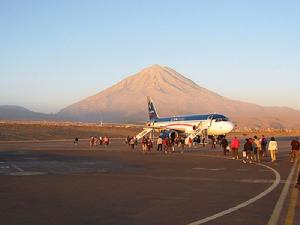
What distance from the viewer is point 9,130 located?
9362 cm

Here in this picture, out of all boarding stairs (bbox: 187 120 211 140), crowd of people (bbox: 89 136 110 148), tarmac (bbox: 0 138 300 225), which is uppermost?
boarding stairs (bbox: 187 120 211 140)

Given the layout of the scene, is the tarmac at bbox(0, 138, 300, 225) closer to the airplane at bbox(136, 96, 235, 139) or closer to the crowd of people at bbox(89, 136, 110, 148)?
the airplane at bbox(136, 96, 235, 139)

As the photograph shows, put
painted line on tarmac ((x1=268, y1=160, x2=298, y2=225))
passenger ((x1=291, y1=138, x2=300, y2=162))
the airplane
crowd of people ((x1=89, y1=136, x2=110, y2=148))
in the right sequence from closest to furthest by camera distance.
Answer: painted line on tarmac ((x1=268, y1=160, x2=298, y2=225)) < passenger ((x1=291, y1=138, x2=300, y2=162)) < the airplane < crowd of people ((x1=89, y1=136, x2=110, y2=148))

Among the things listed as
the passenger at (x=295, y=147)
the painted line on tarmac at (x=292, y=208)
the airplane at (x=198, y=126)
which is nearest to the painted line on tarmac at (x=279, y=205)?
the painted line on tarmac at (x=292, y=208)

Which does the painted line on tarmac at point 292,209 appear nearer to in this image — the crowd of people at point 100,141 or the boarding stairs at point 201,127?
the boarding stairs at point 201,127

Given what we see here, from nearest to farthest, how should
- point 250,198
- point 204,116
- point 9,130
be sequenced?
point 250,198
point 204,116
point 9,130

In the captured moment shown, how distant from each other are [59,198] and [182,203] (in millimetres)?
3665

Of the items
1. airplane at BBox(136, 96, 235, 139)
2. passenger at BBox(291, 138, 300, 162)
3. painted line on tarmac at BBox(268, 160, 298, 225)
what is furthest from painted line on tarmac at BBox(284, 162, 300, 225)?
airplane at BBox(136, 96, 235, 139)

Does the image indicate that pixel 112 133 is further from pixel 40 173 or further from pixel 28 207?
pixel 28 207

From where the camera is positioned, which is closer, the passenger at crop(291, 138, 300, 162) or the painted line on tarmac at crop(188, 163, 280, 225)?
the painted line on tarmac at crop(188, 163, 280, 225)

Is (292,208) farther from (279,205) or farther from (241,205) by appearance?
(241,205)

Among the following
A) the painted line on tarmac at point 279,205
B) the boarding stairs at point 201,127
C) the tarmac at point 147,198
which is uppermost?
the boarding stairs at point 201,127

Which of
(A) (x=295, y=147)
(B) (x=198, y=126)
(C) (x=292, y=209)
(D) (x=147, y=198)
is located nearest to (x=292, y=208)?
(C) (x=292, y=209)

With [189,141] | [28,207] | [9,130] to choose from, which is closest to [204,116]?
[189,141]
